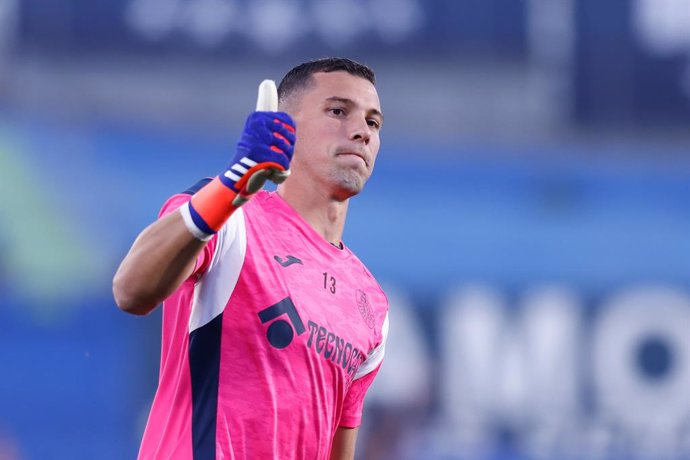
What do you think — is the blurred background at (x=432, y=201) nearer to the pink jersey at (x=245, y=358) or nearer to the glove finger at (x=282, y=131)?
the pink jersey at (x=245, y=358)

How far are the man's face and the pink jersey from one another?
364 millimetres

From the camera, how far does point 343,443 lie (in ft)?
13.1

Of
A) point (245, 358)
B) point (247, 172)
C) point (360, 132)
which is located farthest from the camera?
point (360, 132)

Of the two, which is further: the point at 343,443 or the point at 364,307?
the point at 343,443

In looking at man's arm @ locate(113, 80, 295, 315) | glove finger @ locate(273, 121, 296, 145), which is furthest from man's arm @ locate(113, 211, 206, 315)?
glove finger @ locate(273, 121, 296, 145)

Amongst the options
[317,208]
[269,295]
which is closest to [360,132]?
[317,208]

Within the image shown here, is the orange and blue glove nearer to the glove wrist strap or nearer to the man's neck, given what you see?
the glove wrist strap

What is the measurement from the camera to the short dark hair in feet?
13.3

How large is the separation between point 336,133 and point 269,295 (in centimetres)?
75

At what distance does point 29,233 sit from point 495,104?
4.28 meters

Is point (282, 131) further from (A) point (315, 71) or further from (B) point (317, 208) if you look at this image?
(A) point (315, 71)

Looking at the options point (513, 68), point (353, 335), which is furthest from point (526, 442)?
point (353, 335)

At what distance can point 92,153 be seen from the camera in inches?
370

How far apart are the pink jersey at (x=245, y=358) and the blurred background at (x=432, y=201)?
5.21 m
